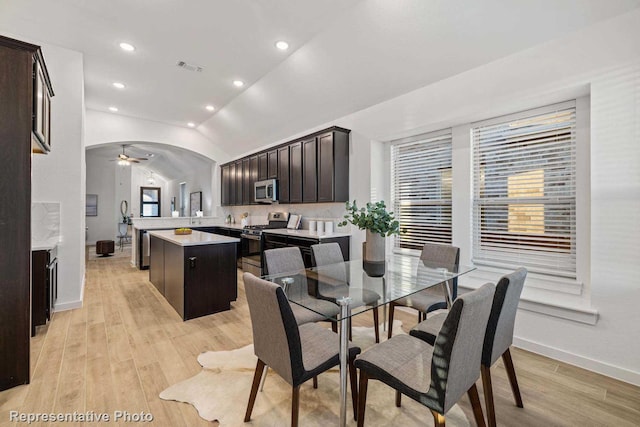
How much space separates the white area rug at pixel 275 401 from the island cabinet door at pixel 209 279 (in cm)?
115

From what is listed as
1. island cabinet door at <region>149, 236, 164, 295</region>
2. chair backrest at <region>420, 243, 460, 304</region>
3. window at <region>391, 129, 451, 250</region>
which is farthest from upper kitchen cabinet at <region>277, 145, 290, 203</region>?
chair backrest at <region>420, 243, 460, 304</region>

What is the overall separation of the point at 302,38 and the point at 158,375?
3.56 meters

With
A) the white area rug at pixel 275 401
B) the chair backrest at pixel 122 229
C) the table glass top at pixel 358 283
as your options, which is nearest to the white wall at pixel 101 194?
the chair backrest at pixel 122 229

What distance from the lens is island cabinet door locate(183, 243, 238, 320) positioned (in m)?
3.28

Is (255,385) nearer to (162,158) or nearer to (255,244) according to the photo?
(255,244)

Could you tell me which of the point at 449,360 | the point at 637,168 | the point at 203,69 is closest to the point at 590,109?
the point at 637,168

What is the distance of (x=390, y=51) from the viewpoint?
3.01 metres

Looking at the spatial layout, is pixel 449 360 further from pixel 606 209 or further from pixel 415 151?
pixel 415 151

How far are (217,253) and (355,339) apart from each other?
1.91m

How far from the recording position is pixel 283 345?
4.50 feet

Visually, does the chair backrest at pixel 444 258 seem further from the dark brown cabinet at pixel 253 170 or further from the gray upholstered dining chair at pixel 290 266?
the dark brown cabinet at pixel 253 170

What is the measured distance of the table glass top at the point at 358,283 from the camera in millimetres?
1657

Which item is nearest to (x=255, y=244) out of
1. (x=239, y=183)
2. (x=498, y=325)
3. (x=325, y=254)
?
(x=239, y=183)

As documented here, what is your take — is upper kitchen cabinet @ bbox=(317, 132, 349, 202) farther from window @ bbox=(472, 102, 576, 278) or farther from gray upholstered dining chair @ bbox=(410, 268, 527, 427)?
gray upholstered dining chair @ bbox=(410, 268, 527, 427)
